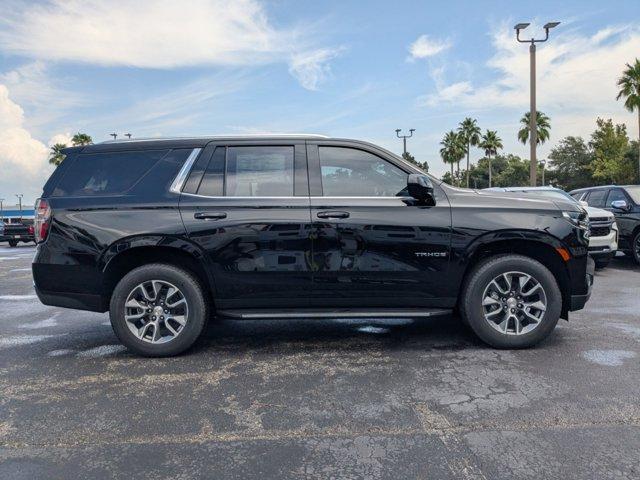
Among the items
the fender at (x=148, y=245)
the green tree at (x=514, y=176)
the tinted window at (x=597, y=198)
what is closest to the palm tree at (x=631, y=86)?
the tinted window at (x=597, y=198)

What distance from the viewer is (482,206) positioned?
4.43 metres

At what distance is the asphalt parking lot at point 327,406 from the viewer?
259 cm

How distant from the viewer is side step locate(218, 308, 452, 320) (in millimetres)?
4340

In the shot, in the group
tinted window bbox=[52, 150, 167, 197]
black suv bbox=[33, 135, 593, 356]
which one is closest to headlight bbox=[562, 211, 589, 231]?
black suv bbox=[33, 135, 593, 356]

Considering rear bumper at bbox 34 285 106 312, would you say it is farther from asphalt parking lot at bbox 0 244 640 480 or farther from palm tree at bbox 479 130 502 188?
palm tree at bbox 479 130 502 188

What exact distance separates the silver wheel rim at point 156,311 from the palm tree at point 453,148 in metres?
69.2

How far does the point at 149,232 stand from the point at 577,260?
12.2ft

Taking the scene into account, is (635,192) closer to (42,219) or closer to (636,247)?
(636,247)

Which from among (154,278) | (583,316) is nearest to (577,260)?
(583,316)

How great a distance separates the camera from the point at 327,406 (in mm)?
3305

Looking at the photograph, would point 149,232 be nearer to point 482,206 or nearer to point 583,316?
point 482,206

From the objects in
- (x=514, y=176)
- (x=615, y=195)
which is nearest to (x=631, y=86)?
(x=615, y=195)

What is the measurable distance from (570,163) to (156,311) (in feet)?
235

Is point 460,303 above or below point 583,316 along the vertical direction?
above
